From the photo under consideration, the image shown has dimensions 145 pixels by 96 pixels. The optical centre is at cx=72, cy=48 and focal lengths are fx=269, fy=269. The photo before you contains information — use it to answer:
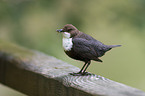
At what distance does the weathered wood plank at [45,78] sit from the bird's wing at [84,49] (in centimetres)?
20

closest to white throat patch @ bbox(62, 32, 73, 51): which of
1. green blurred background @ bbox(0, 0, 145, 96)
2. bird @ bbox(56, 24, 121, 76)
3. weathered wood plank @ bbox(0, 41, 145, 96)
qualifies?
bird @ bbox(56, 24, 121, 76)

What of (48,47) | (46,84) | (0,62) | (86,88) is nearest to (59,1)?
(48,47)

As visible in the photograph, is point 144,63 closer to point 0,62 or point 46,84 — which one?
point 0,62

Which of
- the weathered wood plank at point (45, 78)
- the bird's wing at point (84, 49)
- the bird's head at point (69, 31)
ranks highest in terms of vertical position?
the bird's head at point (69, 31)

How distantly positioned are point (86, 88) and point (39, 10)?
346 cm

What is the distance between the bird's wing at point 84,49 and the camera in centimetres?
254

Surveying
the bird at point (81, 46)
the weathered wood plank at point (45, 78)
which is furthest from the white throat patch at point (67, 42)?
the weathered wood plank at point (45, 78)

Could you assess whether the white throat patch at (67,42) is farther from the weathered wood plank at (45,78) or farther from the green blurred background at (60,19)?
the green blurred background at (60,19)

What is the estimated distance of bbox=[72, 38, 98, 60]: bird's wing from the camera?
8.35ft

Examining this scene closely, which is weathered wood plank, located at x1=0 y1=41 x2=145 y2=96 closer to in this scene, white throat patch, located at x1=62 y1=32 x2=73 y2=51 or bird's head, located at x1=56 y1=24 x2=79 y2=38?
white throat patch, located at x1=62 y1=32 x2=73 y2=51

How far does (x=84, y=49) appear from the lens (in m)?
2.55

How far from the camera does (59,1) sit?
515cm

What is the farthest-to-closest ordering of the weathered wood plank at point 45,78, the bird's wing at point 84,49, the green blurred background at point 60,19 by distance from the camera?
1. the green blurred background at point 60,19
2. the bird's wing at point 84,49
3. the weathered wood plank at point 45,78

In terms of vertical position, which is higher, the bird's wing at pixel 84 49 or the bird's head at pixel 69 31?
the bird's head at pixel 69 31
